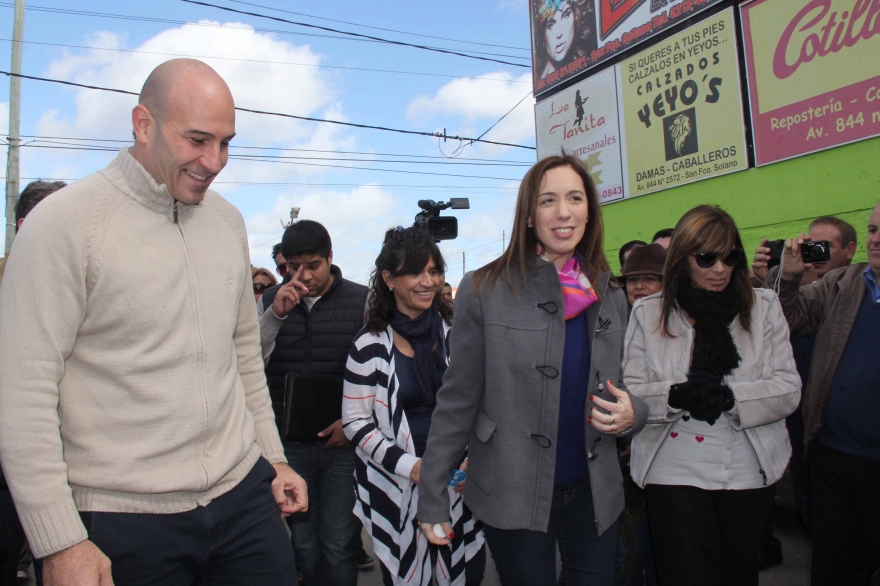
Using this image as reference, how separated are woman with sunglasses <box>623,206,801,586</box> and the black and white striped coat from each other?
2.97 ft

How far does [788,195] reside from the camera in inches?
282

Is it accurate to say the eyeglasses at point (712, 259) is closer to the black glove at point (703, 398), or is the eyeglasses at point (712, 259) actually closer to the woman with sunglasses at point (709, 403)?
the woman with sunglasses at point (709, 403)

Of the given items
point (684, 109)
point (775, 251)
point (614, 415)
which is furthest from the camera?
point (684, 109)

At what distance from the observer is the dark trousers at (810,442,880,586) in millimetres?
2996

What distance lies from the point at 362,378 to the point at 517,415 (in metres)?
1.17

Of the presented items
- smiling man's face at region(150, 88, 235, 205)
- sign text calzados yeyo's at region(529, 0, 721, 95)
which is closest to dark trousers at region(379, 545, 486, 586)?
smiling man's face at region(150, 88, 235, 205)

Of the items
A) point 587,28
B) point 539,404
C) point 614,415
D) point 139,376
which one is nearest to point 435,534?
point 539,404

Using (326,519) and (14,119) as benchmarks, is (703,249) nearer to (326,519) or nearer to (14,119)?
(326,519)

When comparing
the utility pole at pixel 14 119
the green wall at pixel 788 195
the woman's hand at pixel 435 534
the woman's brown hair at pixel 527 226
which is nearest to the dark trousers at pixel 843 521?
the woman's brown hair at pixel 527 226

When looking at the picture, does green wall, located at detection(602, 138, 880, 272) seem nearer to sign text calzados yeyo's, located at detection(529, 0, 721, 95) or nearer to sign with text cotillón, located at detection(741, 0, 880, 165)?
sign with text cotillón, located at detection(741, 0, 880, 165)

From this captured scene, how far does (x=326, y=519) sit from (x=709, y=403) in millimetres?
→ 2038

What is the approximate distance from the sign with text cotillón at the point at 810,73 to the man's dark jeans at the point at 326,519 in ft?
19.4

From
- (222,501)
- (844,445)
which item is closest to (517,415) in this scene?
(222,501)

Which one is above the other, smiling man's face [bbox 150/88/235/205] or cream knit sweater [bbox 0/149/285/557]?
smiling man's face [bbox 150/88/235/205]
